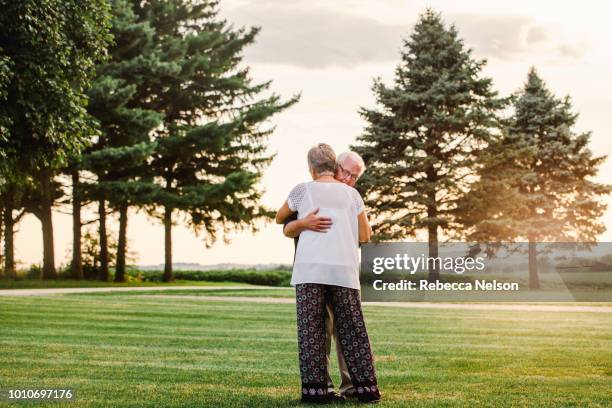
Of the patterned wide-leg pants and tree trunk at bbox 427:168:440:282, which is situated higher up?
tree trunk at bbox 427:168:440:282

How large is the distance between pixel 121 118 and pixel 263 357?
24.1 meters

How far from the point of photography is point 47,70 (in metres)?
15.6

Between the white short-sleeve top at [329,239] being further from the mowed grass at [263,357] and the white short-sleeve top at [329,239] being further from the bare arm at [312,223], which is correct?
the mowed grass at [263,357]

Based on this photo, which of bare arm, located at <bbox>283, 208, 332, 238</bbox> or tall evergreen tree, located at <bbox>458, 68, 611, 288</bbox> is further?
tall evergreen tree, located at <bbox>458, 68, 611, 288</bbox>

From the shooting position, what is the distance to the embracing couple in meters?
5.41

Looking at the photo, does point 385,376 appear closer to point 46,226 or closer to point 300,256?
point 300,256

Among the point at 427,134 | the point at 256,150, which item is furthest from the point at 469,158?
the point at 256,150

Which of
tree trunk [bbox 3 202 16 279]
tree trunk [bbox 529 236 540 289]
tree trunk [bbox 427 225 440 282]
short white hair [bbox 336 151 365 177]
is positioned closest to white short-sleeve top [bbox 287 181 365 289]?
short white hair [bbox 336 151 365 177]

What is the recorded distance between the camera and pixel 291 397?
591 cm

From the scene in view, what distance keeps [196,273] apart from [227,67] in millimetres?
10774

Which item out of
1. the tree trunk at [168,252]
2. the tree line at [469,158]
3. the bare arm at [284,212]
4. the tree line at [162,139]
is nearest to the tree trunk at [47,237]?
the tree line at [162,139]

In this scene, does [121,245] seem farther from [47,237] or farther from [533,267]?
[533,267]

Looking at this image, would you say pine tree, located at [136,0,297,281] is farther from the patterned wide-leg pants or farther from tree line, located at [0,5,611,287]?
the patterned wide-leg pants

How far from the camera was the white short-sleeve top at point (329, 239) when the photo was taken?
5.40m
